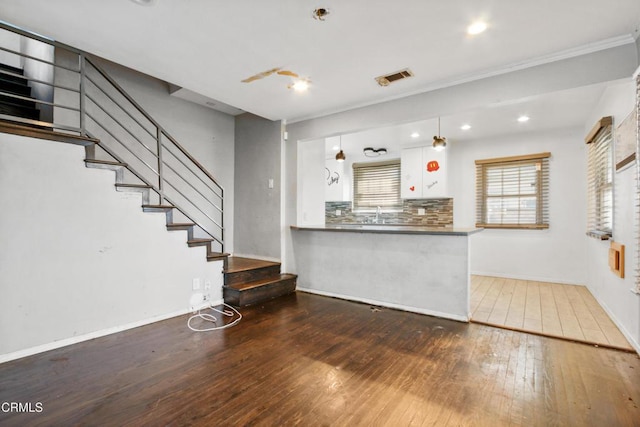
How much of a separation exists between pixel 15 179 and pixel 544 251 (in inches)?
274

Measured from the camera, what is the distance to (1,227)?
234 cm

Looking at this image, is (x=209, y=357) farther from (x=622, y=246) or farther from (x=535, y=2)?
(x=622, y=246)

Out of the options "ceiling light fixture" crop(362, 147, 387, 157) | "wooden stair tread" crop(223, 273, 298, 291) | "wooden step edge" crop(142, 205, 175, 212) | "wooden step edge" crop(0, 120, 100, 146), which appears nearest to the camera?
"wooden step edge" crop(0, 120, 100, 146)

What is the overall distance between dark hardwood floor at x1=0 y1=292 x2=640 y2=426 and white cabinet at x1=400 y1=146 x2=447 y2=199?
339cm

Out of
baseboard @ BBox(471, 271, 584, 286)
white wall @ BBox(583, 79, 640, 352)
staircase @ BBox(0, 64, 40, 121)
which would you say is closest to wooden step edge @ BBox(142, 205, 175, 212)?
staircase @ BBox(0, 64, 40, 121)

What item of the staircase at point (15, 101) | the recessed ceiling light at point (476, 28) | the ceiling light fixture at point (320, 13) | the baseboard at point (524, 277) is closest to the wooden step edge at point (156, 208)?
the staircase at point (15, 101)

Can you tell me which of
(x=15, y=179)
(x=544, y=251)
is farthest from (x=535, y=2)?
(x=544, y=251)

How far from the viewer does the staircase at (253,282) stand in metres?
3.84

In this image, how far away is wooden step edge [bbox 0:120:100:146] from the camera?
2.36 meters

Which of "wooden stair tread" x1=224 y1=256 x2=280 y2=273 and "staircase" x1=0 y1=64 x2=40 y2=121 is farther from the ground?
"staircase" x1=0 y1=64 x2=40 y2=121

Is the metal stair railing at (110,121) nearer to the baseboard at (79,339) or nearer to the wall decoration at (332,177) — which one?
the baseboard at (79,339)

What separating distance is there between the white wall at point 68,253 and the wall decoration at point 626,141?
4.51 m

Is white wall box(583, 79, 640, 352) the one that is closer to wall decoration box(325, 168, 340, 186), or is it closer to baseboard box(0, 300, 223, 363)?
→ baseboard box(0, 300, 223, 363)

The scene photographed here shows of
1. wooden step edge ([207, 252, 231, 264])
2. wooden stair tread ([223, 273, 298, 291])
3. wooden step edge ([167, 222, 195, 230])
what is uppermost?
wooden step edge ([167, 222, 195, 230])
